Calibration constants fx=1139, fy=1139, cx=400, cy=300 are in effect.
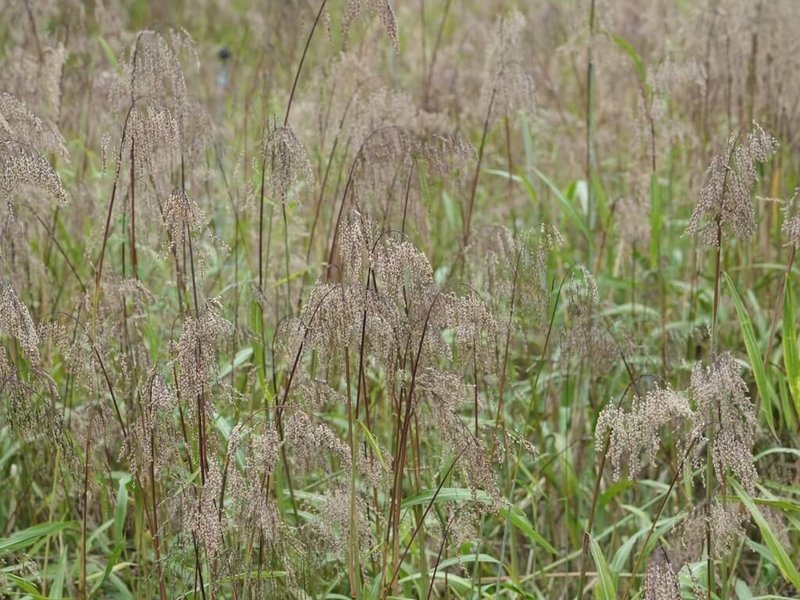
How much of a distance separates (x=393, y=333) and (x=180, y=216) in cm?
49

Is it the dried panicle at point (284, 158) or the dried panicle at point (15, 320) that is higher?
the dried panicle at point (284, 158)

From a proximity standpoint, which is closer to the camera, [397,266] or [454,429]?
[397,266]

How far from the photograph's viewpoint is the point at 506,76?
3.32m

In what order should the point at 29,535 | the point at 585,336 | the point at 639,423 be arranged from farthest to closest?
1. the point at 585,336
2. the point at 29,535
3. the point at 639,423

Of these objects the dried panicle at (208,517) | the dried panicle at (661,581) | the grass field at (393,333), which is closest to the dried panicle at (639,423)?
the grass field at (393,333)

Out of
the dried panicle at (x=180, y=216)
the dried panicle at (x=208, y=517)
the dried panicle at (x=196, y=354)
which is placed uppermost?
the dried panicle at (x=180, y=216)

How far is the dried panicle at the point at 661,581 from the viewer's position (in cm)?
204

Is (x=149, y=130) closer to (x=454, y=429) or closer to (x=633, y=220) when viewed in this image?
(x=454, y=429)

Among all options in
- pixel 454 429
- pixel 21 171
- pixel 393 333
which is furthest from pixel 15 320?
pixel 454 429

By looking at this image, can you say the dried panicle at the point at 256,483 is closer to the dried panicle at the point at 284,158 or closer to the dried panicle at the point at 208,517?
the dried panicle at the point at 208,517

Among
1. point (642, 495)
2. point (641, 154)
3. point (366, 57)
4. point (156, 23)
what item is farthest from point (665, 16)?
point (156, 23)

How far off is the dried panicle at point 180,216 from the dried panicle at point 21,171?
205mm

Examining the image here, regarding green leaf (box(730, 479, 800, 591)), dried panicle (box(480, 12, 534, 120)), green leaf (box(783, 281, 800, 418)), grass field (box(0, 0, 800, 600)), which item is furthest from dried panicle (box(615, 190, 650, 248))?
green leaf (box(730, 479, 800, 591))

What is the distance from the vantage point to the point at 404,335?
217 centimetres
